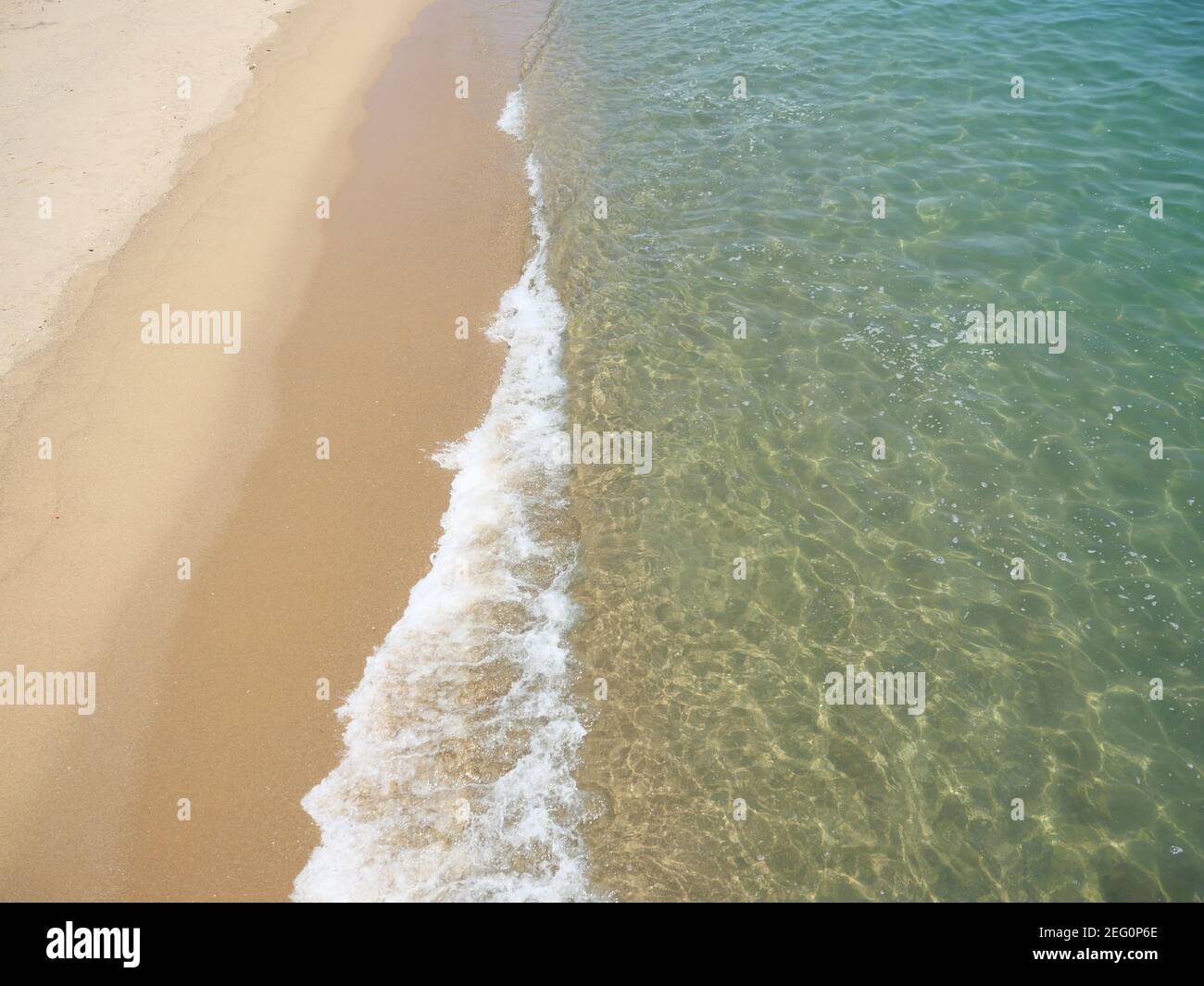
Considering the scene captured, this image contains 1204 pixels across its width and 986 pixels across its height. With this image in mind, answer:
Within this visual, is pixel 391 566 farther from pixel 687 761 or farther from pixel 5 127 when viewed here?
pixel 5 127

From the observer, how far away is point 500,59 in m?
21.2

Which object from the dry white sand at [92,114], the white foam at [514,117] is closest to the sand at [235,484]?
the dry white sand at [92,114]

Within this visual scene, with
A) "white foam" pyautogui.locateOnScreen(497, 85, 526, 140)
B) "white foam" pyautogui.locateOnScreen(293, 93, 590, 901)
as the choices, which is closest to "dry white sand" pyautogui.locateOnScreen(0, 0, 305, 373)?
"white foam" pyautogui.locateOnScreen(497, 85, 526, 140)

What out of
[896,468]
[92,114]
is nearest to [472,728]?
[896,468]

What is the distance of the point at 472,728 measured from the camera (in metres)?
8.39

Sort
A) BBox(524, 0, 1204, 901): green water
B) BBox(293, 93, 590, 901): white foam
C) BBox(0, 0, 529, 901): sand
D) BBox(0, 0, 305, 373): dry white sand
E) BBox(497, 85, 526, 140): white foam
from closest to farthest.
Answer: BBox(293, 93, 590, 901): white foam, BBox(524, 0, 1204, 901): green water, BBox(0, 0, 529, 901): sand, BBox(0, 0, 305, 373): dry white sand, BBox(497, 85, 526, 140): white foam

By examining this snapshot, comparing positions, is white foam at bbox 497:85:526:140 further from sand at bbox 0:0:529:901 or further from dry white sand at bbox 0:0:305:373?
dry white sand at bbox 0:0:305:373

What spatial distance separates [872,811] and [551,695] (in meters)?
3.40

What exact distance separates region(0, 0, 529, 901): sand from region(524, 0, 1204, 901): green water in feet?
7.45

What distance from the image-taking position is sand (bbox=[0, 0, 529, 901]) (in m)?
7.96

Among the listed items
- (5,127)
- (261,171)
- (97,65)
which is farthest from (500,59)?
(5,127)

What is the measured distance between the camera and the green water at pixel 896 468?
7.70 meters

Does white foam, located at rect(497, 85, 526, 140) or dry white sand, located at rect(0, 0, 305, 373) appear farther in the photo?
white foam, located at rect(497, 85, 526, 140)
